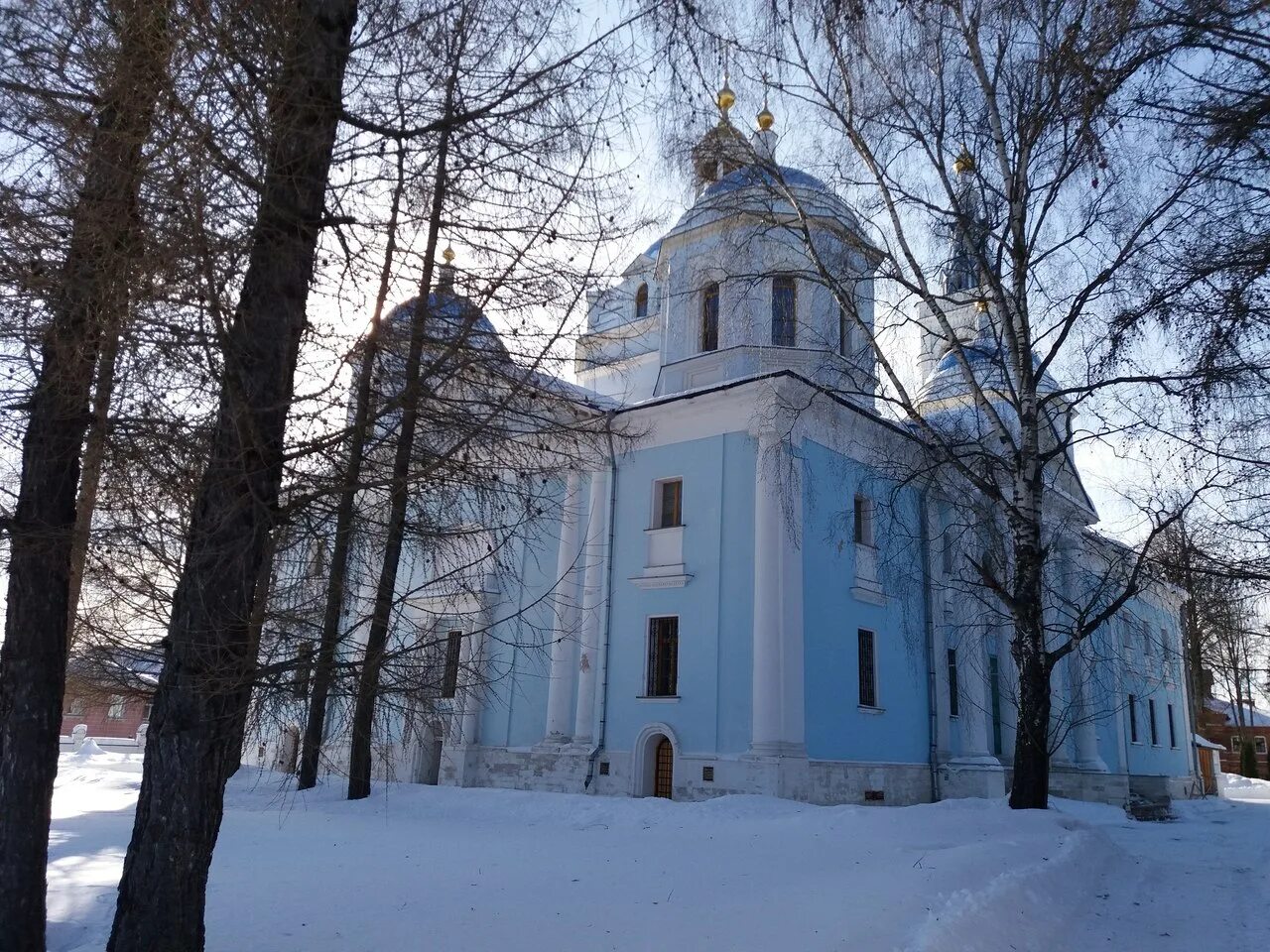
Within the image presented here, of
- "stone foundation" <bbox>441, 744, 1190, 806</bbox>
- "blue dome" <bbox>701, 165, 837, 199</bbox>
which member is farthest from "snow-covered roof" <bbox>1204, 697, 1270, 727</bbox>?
"blue dome" <bbox>701, 165, 837, 199</bbox>

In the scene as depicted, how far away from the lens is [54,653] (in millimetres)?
5719

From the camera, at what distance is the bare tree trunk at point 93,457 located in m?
4.34

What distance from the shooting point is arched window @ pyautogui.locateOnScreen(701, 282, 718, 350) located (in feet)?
71.8

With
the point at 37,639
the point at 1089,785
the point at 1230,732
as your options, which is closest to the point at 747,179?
the point at 37,639

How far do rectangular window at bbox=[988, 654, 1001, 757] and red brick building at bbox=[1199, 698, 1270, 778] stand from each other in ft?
134

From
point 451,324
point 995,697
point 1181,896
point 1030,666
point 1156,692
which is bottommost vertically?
point 1181,896

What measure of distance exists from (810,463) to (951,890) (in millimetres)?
12475

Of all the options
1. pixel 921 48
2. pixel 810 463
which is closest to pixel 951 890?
pixel 921 48

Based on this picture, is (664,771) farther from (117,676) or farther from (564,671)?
(117,676)

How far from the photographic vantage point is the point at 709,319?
22.0 m

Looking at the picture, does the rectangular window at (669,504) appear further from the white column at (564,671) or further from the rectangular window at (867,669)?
the rectangular window at (867,669)

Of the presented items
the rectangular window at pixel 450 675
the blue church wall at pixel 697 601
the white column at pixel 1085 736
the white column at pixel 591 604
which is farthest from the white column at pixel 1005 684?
the rectangular window at pixel 450 675

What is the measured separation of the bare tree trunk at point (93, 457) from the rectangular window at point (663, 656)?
1387 centimetres

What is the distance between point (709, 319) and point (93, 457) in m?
17.9
